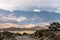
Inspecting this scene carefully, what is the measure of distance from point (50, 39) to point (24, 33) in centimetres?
3953

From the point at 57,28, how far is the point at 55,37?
10024 millimetres

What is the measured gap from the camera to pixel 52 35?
172 ft

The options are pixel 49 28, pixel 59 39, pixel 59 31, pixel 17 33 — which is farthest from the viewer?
pixel 17 33

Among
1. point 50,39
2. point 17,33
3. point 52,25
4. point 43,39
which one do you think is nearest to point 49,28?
point 52,25

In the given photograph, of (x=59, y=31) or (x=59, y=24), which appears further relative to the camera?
(x=59, y=24)

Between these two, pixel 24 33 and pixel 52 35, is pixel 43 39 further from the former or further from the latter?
pixel 24 33

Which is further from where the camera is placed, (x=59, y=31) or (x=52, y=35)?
(x=59, y=31)

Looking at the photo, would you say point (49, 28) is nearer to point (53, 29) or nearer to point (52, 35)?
point (53, 29)

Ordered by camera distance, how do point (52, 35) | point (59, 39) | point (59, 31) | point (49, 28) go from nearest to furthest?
point (59, 39) < point (52, 35) < point (59, 31) < point (49, 28)

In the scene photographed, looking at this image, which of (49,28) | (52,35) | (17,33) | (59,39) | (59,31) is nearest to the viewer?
(59,39)

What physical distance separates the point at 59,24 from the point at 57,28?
7.38ft

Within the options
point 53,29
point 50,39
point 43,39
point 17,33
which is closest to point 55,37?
point 50,39

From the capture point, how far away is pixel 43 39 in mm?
54188

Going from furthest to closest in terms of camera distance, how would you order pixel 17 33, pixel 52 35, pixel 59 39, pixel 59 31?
pixel 17 33, pixel 59 31, pixel 52 35, pixel 59 39
